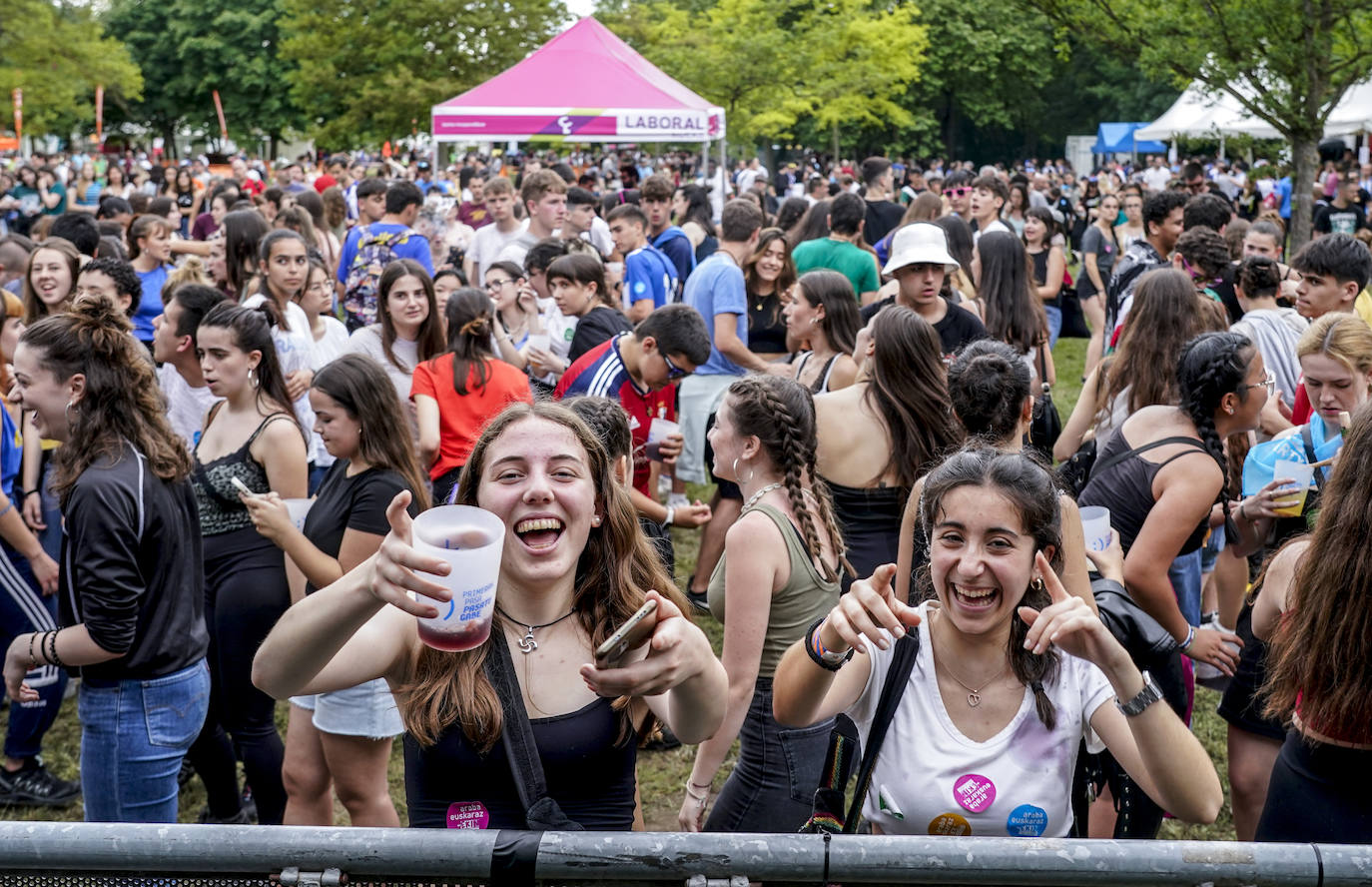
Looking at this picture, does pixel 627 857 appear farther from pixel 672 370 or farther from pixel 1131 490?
pixel 672 370

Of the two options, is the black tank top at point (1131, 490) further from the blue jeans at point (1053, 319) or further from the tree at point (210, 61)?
the tree at point (210, 61)

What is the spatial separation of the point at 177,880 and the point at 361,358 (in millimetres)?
2544

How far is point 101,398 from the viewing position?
3.67m

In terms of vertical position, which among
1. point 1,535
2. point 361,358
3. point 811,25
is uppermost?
point 811,25

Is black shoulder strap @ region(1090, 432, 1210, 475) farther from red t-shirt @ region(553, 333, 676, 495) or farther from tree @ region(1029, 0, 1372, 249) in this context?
tree @ region(1029, 0, 1372, 249)

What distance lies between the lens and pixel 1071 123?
5938 cm

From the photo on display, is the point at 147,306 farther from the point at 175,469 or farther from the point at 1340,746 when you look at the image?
the point at 1340,746

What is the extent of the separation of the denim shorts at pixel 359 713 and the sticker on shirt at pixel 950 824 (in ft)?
6.44

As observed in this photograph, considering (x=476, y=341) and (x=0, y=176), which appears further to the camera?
(x=0, y=176)

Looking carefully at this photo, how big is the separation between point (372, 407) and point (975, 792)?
2.39 metres

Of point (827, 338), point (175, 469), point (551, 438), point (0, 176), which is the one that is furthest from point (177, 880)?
point (0, 176)

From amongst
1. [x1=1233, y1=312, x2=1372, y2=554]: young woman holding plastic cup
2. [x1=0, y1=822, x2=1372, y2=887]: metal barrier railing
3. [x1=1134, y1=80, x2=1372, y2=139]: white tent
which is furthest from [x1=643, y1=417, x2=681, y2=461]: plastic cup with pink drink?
[x1=1134, y1=80, x2=1372, y2=139]: white tent

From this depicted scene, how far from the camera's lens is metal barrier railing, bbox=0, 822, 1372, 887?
5.68ft

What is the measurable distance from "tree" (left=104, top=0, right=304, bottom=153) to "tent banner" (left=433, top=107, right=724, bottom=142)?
140 ft
